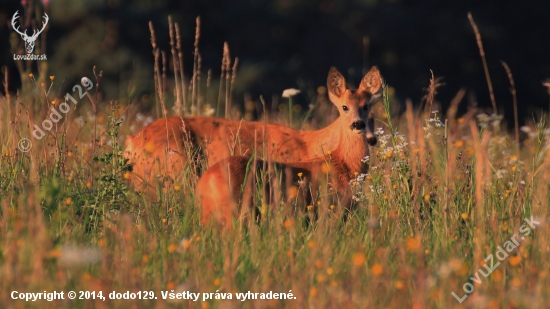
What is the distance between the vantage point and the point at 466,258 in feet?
13.6

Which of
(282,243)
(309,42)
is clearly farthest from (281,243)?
(309,42)

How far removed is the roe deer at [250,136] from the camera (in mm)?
6359

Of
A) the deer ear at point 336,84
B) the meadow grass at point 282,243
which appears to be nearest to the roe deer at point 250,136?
the deer ear at point 336,84

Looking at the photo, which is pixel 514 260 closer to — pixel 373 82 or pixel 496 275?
pixel 496 275

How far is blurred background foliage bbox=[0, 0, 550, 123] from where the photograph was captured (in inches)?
730

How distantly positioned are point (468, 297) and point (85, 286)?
1.45m

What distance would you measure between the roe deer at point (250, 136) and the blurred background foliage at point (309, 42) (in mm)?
10420

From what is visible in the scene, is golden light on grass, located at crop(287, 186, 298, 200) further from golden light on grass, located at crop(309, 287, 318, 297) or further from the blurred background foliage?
the blurred background foliage

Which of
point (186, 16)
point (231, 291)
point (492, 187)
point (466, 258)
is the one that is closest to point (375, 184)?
point (492, 187)

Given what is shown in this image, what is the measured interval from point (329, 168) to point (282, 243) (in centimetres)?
114

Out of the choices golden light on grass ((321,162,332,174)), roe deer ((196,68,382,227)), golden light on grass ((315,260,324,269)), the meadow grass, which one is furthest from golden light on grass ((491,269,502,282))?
golden light on grass ((321,162,332,174))

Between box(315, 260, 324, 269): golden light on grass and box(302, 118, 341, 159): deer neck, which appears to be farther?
box(302, 118, 341, 159): deer neck

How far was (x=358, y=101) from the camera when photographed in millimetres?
6254

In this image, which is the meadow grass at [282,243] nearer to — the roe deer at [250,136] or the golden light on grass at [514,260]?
the golden light on grass at [514,260]
